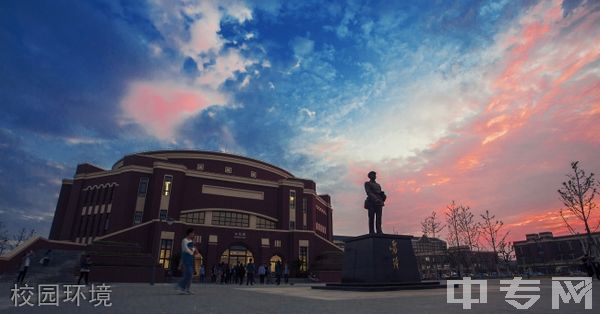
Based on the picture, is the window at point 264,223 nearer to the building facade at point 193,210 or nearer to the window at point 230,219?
the building facade at point 193,210

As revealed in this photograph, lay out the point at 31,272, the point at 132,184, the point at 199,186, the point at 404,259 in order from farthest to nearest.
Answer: the point at 199,186, the point at 132,184, the point at 31,272, the point at 404,259

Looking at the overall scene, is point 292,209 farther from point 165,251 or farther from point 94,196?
point 94,196

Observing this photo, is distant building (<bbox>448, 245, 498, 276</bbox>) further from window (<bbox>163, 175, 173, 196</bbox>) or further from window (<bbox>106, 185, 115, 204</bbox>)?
window (<bbox>106, 185, 115, 204</bbox>)

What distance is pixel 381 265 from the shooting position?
13227mm

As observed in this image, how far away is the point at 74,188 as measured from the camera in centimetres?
4253

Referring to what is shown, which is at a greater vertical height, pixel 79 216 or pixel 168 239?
pixel 79 216

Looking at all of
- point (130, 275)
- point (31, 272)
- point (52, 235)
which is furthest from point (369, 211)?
point (52, 235)

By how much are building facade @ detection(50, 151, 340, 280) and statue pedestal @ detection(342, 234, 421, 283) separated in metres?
23.7

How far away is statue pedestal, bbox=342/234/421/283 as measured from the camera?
13.2 metres

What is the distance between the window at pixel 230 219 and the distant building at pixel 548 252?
79.4 m

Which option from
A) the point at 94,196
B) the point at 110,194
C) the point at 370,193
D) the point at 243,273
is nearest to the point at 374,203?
the point at 370,193

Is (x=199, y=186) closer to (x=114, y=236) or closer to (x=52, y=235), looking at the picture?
(x=114, y=236)

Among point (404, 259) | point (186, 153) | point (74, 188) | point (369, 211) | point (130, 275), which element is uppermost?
point (186, 153)

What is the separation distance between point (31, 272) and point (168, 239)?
12.2m
